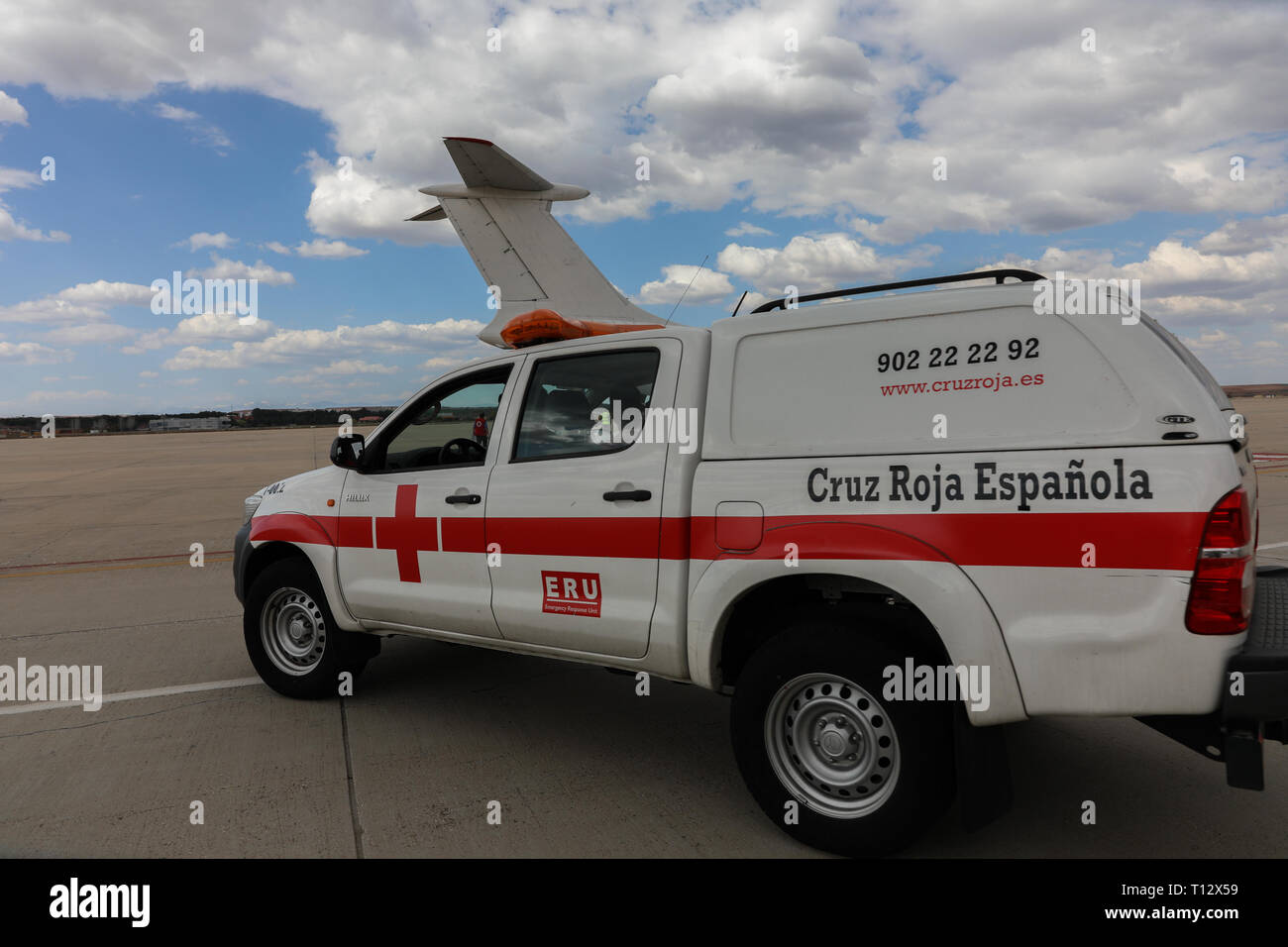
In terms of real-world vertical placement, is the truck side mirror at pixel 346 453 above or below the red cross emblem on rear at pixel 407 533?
above

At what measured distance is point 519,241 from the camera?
11422 millimetres

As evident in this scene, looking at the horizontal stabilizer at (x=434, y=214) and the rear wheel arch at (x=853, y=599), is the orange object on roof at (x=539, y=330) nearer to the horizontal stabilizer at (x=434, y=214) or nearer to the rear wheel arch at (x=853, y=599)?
the rear wheel arch at (x=853, y=599)

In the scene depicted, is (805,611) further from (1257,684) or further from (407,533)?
(407,533)

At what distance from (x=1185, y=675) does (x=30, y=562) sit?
11701 mm

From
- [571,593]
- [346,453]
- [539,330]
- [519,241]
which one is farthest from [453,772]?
[519,241]

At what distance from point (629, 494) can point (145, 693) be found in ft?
11.8

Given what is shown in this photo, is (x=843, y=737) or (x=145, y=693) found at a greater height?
(x=843, y=737)

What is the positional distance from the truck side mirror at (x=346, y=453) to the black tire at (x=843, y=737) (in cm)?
263

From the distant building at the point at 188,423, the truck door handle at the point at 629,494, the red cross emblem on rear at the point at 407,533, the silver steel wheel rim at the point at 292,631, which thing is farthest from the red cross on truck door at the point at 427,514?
the distant building at the point at 188,423

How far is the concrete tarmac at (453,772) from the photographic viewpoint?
336 cm

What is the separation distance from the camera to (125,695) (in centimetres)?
520
